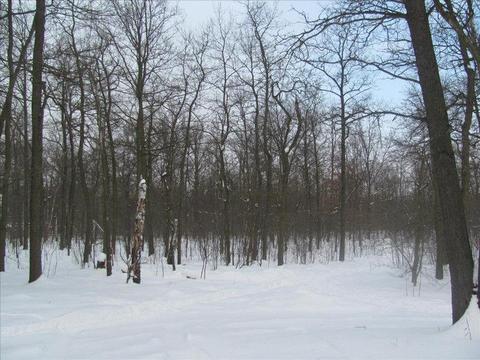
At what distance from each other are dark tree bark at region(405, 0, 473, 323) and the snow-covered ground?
1.42ft

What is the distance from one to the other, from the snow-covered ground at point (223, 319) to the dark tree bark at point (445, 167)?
433mm

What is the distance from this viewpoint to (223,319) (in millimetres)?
8156

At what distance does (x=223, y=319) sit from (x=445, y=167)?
4367 millimetres

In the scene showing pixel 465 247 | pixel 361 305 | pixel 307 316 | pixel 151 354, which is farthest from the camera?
pixel 361 305

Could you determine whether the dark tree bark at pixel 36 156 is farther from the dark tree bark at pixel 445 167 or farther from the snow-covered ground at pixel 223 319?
the dark tree bark at pixel 445 167

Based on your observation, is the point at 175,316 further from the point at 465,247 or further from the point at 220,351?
the point at 465,247

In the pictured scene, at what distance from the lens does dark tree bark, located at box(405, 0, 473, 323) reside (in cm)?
618

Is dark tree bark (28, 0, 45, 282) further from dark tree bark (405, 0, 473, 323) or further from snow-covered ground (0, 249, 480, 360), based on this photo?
dark tree bark (405, 0, 473, 323)

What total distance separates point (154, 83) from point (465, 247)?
16.7 meters

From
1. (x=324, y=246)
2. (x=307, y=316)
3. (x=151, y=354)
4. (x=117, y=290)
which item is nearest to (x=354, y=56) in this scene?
(x=307, y=316)

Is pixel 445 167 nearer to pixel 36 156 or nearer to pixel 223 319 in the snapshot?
pixel 223 319

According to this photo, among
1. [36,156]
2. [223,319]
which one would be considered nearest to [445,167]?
[223,319]

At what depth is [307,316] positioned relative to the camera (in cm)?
854

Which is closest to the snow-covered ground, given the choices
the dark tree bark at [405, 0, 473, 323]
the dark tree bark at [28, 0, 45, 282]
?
the dark tree bark at [405, 0, 473, 323]
